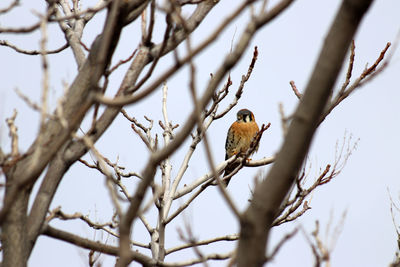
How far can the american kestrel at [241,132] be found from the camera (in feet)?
31.7

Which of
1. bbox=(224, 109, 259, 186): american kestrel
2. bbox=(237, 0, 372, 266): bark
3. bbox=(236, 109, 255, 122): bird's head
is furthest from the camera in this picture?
bbox=(236, 109, 255, 122): bird's head

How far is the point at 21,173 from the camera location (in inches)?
92.4

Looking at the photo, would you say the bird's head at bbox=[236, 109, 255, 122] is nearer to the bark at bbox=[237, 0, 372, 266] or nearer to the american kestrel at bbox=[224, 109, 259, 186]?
the american kestrel at bbox=[224, 109, 259, 186]

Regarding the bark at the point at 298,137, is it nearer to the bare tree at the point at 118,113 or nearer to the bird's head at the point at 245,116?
the bare tree at the point at 118,113

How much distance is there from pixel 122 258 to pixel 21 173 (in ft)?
3.35

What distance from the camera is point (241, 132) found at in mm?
9766

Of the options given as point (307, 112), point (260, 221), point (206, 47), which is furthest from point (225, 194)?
point (206, 47)

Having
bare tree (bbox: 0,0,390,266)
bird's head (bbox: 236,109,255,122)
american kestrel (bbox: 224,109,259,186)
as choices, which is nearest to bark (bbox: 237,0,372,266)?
bare tree (bbox: 0,0,390,266)

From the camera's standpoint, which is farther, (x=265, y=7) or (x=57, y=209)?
(x=57, y=209)

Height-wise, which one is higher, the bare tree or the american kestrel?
the american kestrel

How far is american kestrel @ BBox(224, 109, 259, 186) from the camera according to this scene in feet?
31.7

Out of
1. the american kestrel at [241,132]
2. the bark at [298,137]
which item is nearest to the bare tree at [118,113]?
the bark at [298,137]

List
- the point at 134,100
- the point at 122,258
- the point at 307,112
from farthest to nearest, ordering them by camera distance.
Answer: the point at 134,100 → the point at 122,258 → the point at 307,112

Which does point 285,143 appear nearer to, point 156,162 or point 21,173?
point 156,162
